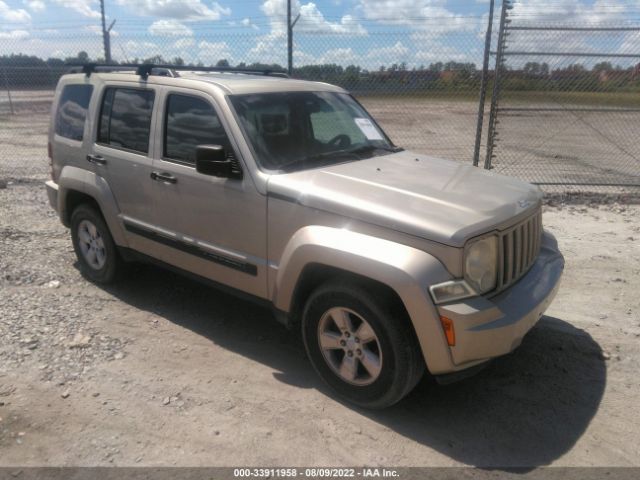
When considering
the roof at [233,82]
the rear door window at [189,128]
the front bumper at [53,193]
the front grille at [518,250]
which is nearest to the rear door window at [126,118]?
the roof at [233,82]

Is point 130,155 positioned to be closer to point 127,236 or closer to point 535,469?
point 127,236

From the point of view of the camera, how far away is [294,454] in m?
2.96

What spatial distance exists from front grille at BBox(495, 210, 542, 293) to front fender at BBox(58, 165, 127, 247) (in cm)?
311

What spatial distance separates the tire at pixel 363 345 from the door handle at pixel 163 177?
145cm

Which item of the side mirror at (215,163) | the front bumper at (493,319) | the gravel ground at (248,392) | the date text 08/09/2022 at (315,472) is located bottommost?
the date text 08/09/2022 at (315,472)

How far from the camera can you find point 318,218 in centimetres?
329

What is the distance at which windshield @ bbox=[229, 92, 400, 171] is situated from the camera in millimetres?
3746

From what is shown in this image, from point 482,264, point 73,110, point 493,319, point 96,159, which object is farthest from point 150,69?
point 493,319

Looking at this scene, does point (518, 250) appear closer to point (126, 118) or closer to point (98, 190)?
point (126, 118)

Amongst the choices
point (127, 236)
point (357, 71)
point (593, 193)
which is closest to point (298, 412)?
point (127, 236)

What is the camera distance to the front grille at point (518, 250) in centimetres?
317

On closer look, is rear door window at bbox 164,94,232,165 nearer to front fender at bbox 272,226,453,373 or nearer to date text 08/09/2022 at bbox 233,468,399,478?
front fender at bbox 272,226,453,373

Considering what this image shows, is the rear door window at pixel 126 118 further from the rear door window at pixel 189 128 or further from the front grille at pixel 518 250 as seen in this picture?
the front grille at pixel 518 250

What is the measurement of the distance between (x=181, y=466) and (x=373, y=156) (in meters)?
2.51
